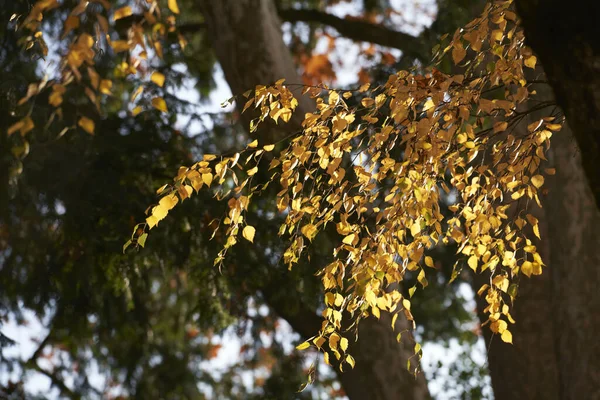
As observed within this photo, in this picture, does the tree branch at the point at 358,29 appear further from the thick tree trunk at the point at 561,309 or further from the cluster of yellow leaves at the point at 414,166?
the cluster of yellow leaves at the point at 414,166

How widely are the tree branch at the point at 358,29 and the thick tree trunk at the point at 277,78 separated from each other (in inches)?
51.7

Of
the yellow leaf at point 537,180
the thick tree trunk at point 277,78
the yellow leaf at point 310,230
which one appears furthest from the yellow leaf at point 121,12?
the thick tree trunk at point 277,78

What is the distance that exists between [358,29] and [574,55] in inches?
217

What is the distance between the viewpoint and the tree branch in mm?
7039

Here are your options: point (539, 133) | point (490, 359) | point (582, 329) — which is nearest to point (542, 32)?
point (539, 133)

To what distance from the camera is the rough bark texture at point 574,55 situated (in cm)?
198

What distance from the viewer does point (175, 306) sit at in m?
Result: 10.5

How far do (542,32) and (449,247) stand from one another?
6.69 m

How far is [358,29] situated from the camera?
24.2 ft

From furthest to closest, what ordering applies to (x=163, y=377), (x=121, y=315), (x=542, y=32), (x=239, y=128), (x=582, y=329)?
(x=163, y=377)
(x=239, y=128)
(x=121, y=315)
(x=582, y=329)
(x=542, y=32)

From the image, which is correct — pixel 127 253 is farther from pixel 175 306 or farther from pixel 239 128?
pixel 175 306

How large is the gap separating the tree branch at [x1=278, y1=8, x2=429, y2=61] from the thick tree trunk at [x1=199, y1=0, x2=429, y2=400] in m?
1.31

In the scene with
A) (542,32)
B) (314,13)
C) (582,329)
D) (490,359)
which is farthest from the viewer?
(314,13)

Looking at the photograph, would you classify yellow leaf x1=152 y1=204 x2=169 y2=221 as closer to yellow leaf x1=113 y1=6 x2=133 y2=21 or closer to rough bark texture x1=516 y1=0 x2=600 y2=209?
yellow leaf x1=113 y1=6 x2=133 y2=21
